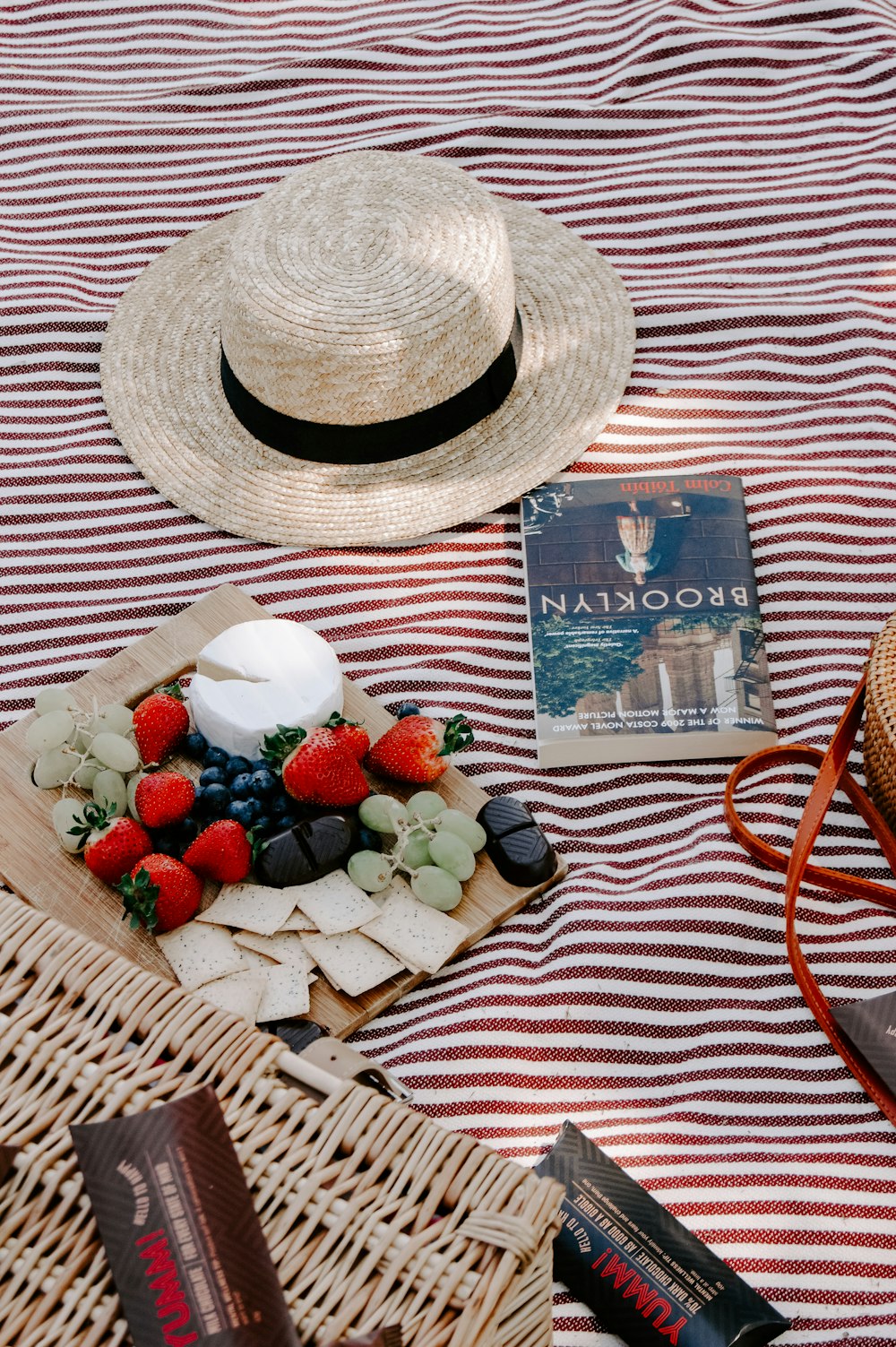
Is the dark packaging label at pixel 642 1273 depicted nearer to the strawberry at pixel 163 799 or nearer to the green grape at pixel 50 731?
the strawberry at pixel 163 799

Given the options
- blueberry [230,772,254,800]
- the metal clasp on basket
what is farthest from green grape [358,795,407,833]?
the metal clasp on basket

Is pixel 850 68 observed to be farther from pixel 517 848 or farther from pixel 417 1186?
pixel 417 1186

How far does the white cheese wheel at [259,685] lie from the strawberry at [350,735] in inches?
0.6

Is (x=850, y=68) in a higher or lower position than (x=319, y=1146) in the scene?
higher

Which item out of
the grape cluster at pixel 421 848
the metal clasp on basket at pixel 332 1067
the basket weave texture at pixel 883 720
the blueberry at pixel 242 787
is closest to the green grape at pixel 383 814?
the grape cluster at pixel 421 848

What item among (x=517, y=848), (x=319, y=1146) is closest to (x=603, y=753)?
(x=517, y=848)

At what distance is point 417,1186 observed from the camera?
27.1 inches

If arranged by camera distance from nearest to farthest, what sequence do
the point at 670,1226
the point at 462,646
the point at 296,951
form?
the point at 670,1226, the point at 296,951, the point at 462,646

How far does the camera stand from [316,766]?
1.04 m

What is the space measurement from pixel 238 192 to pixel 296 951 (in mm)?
1139

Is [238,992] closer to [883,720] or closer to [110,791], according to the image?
[110,791]

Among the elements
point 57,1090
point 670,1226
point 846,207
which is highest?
point 846,207

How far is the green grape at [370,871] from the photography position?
1049 millimetres

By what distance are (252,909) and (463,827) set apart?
7.7 inches
